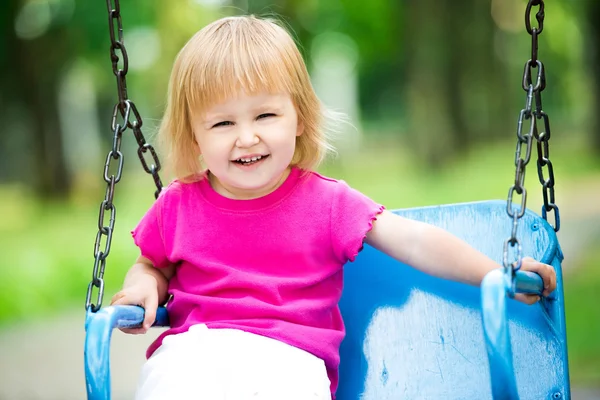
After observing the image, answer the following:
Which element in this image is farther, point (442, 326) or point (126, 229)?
point (126, 229)

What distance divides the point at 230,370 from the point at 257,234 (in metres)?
0.40

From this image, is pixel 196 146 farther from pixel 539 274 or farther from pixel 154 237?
pixel 539 274

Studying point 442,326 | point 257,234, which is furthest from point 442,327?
point 257,234

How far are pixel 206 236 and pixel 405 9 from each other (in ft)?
42.2

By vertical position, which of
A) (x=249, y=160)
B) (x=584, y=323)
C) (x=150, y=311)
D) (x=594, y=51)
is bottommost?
(x=150, y=311)

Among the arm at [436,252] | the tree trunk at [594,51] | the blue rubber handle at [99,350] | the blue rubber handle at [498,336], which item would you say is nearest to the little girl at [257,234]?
the arm at [436,252]

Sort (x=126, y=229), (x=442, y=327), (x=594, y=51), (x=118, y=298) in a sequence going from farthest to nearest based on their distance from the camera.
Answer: (x=594, y=51) < (x=126, y=229) < (x=442, y=327) < (x=118, y=298)

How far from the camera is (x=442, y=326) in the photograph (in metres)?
2.55

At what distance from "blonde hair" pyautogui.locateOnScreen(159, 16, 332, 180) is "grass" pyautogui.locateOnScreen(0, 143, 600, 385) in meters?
2.70

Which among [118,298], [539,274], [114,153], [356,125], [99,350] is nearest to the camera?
[99,350]

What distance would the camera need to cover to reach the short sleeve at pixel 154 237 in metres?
2.44

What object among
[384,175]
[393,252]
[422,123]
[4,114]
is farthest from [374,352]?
[4,114]

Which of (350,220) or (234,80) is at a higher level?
(234,80)

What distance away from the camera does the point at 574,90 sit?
24.7 metres
